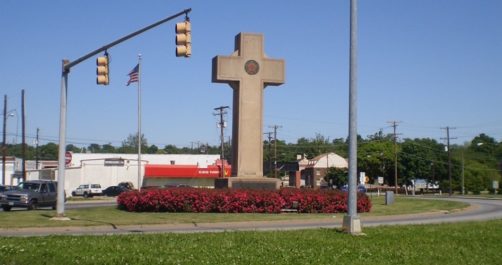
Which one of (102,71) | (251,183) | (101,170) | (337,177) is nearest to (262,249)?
(102,71)

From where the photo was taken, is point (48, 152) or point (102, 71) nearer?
point (102, 71)

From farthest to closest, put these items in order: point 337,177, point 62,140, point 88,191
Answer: point 337,177 < point 88,191 < point 62,140

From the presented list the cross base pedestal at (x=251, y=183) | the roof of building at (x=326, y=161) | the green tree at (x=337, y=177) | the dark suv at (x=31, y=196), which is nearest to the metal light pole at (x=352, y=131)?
the cross base pedestal at (x=251, y=183)

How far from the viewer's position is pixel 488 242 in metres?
14.9

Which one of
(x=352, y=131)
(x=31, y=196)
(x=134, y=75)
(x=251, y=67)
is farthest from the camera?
(x=134, y=75)

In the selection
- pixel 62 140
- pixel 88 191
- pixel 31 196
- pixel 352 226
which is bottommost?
pixel 88 191

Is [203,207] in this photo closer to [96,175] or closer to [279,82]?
[279,82]

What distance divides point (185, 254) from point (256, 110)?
2206 centimetres

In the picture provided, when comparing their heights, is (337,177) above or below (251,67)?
below

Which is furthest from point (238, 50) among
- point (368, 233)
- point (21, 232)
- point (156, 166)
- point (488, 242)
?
point (156, 166)

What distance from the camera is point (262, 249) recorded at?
12555 mm

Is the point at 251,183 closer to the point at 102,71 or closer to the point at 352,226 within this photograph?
the point at 102,71

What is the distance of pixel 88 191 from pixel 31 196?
40.6 metres

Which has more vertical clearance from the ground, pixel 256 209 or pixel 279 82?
pixel 279 82
